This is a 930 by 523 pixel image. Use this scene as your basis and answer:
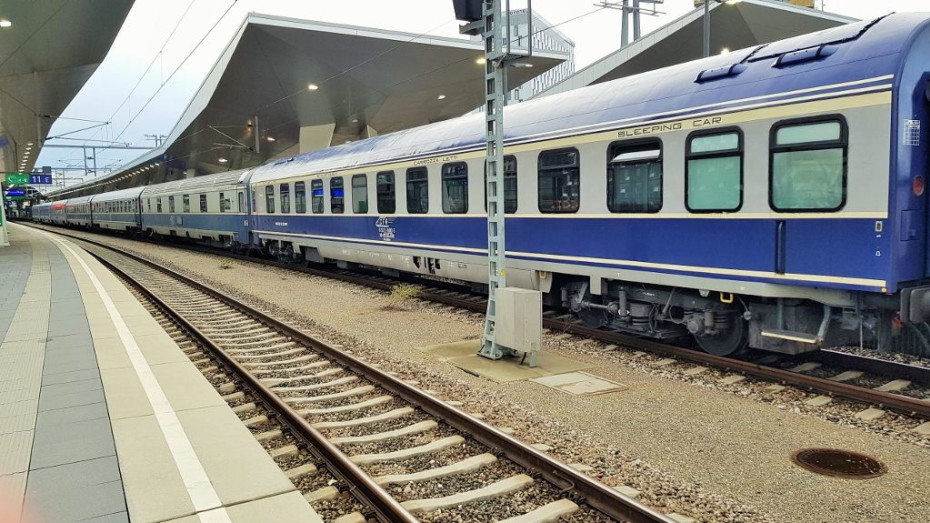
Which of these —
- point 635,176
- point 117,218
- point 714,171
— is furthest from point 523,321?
point 117,218

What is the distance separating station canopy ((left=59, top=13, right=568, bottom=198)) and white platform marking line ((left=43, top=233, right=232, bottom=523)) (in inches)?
591

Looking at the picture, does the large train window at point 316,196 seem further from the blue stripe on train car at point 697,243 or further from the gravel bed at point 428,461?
the gravel bed at point 428,461

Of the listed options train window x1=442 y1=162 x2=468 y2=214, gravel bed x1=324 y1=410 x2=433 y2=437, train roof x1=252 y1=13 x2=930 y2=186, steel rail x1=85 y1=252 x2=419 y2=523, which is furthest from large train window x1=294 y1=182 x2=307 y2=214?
gravel bed x1=324 y1=410 x2=433 y2=437

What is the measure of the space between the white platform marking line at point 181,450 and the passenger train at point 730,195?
5.63 m

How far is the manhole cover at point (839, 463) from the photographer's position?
4.82m

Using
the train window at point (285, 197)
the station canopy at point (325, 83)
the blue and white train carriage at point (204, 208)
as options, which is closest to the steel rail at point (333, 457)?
the train window at point (285, 197)

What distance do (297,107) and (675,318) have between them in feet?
105

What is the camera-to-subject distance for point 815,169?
6566mm

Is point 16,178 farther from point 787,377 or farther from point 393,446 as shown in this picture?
point 787,377

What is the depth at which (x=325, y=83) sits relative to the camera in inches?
1258

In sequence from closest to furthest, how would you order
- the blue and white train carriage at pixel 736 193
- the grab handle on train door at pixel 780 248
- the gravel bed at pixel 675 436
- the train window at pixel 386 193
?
the gravel bed at pixel 675 436 < the blue and white train carriage at pixel 736 193 < the grab handle on train door at pixel 780 248 < the train window at pixel 386 193

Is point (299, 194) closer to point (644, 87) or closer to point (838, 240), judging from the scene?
point (644, 87)

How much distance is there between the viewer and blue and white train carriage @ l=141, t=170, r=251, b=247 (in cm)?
2408

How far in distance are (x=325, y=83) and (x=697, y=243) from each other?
2741cm
